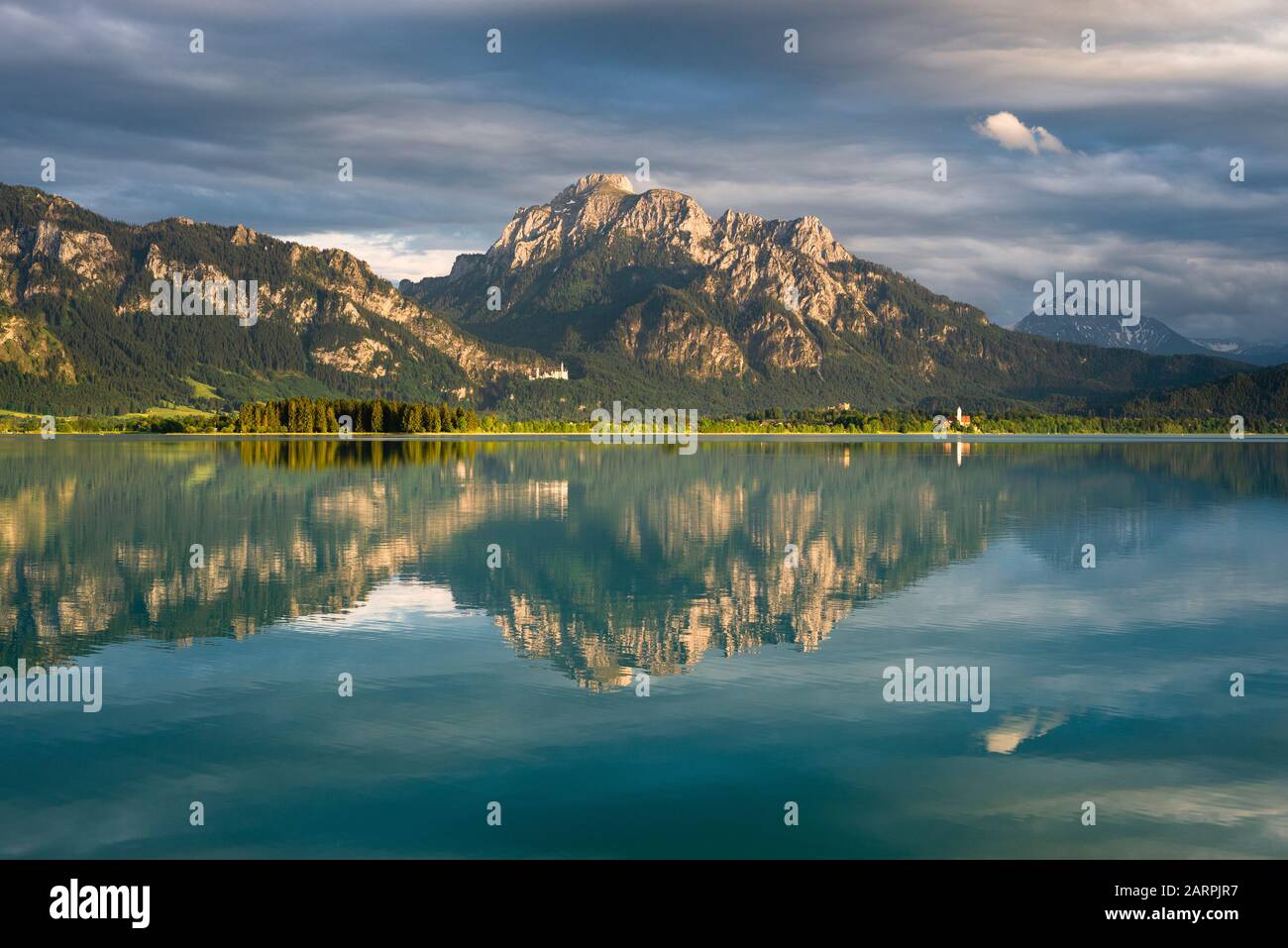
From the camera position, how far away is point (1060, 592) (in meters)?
44.8

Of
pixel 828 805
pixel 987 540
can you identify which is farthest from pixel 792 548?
pixel 828 805

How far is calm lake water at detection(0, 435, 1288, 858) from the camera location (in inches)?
770

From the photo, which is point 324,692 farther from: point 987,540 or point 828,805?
point 987,540

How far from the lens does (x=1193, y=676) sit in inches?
1208

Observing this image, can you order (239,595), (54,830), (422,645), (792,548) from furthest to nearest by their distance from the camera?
(792,548)
(239,595)
(422,645)
(54,830)

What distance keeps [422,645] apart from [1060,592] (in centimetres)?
2611

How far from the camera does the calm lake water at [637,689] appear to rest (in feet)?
64.2

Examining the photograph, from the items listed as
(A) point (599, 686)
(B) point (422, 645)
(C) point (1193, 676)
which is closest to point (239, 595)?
(B) point (422, 645)

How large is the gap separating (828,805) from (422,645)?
16622 mm

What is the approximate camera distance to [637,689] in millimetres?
28641
